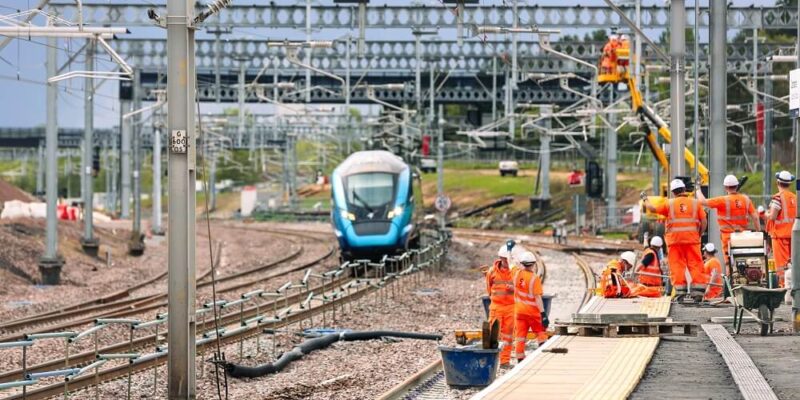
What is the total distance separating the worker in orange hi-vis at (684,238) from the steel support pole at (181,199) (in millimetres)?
8204

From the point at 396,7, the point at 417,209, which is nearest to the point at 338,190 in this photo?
the point at 417,209

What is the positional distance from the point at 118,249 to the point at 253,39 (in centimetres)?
1149

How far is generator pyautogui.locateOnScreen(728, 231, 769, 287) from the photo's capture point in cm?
2144

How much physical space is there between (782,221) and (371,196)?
1892 centimetres

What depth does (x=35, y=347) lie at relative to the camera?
71.1ft

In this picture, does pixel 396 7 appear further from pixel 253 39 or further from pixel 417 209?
pixel 253 39

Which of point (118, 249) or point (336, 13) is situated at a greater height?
point (336, 13)

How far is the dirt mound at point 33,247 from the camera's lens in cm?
3919

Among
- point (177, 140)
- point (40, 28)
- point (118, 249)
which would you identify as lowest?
point (118, 249)

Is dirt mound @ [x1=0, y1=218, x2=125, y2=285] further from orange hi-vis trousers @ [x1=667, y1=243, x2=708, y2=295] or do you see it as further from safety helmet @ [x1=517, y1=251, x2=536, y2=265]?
safety helmet @ [x1=517, y1=251, x2=536, y2=265]

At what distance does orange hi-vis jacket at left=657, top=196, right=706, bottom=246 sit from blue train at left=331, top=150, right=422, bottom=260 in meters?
18.2

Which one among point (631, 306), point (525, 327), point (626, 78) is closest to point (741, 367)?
point (525, 327)

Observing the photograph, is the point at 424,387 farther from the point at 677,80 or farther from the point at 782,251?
the point at 677,80

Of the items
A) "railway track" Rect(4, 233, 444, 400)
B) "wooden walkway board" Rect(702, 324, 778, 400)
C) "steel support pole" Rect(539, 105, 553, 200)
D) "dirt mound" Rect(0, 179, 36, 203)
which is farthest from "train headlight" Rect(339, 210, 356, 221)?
"dirt mound" Rect(0, 179, 36, 203)
